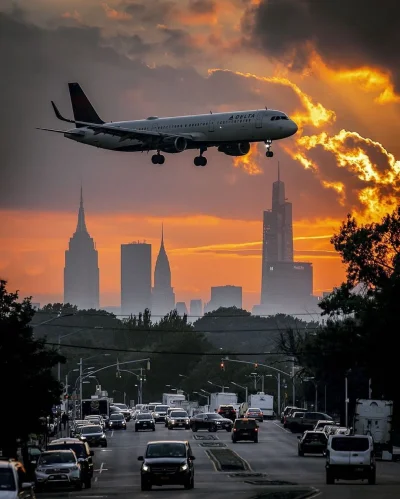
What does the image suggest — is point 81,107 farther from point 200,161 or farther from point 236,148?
point 236,148

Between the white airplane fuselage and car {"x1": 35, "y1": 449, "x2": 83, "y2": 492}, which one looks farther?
the white airplane fuselage

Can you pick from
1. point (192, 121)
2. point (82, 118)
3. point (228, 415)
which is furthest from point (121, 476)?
point (228, 415)

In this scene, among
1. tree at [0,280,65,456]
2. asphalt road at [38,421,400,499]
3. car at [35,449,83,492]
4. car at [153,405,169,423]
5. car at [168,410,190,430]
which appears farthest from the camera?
car at [153,405,169,423]

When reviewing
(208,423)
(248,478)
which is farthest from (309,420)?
(248,478)

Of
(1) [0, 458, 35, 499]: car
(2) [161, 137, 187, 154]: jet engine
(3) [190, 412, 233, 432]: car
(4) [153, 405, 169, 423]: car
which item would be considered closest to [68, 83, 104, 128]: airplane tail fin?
(2) [161, 137, 187, 154]: jet engine

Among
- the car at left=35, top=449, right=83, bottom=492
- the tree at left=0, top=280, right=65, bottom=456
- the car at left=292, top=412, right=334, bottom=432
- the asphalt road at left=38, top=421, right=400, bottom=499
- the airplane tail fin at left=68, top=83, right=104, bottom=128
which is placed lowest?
the asphalt road at left=38, top=421, right=400, bottom=499

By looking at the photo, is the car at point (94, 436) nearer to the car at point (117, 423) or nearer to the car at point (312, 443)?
the car at point (312, 443)

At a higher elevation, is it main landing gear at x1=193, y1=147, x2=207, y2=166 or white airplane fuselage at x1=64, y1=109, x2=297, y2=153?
white airplane fuselage at x1=64, y1=109, x2=297, y2=153

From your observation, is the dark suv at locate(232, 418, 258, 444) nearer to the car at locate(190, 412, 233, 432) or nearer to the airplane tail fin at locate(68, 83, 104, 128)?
the car at locate(190, 412, 233, 432)
